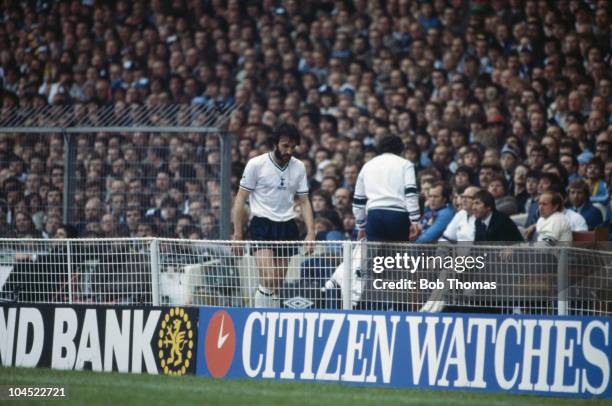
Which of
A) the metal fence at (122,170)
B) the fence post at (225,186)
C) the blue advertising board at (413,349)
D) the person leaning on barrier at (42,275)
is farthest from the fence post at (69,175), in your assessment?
the blue advertising board at (413,349)

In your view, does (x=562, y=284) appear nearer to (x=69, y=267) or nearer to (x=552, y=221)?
(x=552, y=221)

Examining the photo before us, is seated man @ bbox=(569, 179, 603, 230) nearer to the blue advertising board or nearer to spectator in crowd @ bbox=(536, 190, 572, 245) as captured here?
spectator in crowd @ bbox=(536, 190, 572, 245)

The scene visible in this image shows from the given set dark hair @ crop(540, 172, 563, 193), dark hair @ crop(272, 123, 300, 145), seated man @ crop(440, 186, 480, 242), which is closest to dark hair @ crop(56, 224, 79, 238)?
dark hair @ crop(272, 123, 300, 145)

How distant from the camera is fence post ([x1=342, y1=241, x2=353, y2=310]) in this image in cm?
924

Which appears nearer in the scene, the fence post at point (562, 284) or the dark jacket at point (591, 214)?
the fence post at point (562, 284)

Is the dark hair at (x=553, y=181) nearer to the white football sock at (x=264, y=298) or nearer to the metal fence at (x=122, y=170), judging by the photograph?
the white football sock at (x=264, y=298)

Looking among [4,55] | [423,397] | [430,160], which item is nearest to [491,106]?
[430,160]

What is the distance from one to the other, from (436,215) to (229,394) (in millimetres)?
4650

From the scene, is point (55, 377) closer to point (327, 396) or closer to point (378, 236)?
point (327, 396)

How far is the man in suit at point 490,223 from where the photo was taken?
33.9 ft

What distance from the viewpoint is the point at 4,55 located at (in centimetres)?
2083

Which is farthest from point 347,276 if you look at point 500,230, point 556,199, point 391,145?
point 556,199

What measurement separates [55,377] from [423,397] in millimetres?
3294

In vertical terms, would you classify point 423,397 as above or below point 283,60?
below
